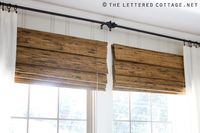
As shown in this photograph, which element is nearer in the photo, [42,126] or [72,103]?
[42,126]

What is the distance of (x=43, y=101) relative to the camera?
2.81 m

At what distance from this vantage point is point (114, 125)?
10.1 ft

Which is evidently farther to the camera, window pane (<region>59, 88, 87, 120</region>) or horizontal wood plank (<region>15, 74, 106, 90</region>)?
window pane (<region>59, 88, 87, 120</region>)

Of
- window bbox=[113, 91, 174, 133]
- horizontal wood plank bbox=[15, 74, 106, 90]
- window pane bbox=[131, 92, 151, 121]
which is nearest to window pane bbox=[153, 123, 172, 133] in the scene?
window bbox=[113, 91, 174, 133]

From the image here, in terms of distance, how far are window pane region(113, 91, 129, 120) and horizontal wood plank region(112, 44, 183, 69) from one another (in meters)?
0.35

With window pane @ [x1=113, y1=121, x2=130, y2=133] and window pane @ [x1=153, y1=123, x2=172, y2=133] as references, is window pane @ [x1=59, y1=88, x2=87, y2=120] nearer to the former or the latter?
window pane @ [x1=113, y1=121, x2=130, y2=133]

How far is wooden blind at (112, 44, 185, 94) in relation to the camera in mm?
3068

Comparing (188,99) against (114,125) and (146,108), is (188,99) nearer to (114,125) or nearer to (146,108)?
(146,108)

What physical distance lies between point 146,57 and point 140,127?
0.69 metres

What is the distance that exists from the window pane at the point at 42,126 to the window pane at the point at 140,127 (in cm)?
81

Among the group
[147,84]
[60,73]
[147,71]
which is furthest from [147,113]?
[60,73]

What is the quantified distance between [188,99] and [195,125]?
0.89ft

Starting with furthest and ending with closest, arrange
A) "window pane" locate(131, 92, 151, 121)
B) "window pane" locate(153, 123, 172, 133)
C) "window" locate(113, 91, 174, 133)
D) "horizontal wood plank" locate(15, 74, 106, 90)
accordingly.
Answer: "window pane" locate(153, 123, 172, 133), "window pane" locate(131, 92, 151, 121), "window" locate(113, 91, 174, 133), "horizontal wood plank" locate(15, 74, 106, 90)

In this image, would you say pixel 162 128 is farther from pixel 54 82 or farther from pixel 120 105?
pixel 54 82
